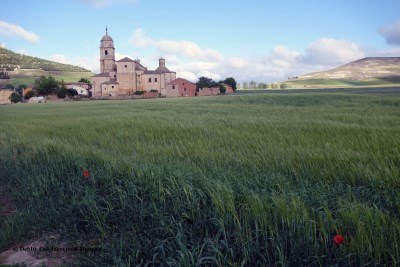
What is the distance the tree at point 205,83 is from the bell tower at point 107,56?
22.3m

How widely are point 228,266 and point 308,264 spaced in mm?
563

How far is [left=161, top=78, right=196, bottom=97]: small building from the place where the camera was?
7075 centimetres

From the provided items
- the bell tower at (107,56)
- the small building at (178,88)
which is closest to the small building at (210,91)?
the small building at (178,88)

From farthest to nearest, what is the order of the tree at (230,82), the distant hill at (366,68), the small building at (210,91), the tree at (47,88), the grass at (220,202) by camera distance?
the distant hill at (366,68) < the tree at (230,82) < the tree at (47,88) < the small building at (210,91) < the grass at (220,202)

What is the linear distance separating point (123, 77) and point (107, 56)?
408 inches

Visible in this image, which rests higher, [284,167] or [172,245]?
[284,167]

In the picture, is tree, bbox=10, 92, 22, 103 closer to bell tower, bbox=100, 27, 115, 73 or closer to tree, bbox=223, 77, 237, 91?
bell tower, bbox=100, 27, 115, 73

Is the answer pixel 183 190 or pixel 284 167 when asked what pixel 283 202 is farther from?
pixel 284 167

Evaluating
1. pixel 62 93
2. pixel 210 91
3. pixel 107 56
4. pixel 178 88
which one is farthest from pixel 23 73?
pixel 210 91

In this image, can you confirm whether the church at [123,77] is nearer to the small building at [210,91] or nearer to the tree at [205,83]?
the tree at [205,83]

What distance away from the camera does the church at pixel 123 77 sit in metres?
71.0

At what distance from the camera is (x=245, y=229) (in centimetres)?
252

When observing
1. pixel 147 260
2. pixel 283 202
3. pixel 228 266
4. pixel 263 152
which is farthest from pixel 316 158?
pixel 147 260

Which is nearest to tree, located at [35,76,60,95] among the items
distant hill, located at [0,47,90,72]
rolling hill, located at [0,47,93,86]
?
rolling hill, located at [0,47,93,86]
